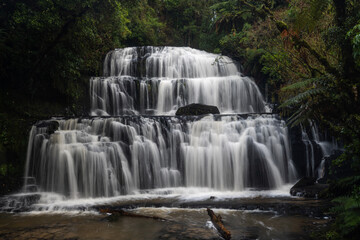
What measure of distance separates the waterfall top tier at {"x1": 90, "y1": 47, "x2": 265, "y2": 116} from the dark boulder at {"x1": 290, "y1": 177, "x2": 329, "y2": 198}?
24.1 feet

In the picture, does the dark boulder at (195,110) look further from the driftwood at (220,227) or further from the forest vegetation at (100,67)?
the driftwood at (220,227)

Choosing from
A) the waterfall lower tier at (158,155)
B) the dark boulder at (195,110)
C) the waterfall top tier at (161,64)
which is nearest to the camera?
the waterfall lower tier at (158,155)

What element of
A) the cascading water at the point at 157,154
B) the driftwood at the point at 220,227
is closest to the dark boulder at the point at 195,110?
the cascading water at the point at 157,154

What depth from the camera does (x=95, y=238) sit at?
593 centimetres

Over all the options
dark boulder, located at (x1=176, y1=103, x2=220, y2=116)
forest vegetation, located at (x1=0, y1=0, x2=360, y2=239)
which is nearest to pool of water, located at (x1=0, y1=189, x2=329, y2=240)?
forest vegetation, located at (x1=0, y1=0, x2=360, y2=239)

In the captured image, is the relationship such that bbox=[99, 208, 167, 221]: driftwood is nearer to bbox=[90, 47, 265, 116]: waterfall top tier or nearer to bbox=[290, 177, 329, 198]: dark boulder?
bbox=[290, 177, 329, 198]: dark boulder

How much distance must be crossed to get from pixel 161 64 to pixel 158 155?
9.15 meters

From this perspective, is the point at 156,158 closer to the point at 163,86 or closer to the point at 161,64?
the point at 163,86

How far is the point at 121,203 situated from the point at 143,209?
104cm

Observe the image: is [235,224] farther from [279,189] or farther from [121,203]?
[279,189]

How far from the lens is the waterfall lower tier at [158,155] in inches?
399

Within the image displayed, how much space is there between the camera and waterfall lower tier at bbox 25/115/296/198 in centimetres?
1012

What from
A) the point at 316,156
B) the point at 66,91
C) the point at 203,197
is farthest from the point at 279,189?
the point at 66,91

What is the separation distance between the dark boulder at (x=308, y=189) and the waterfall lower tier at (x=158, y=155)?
4.31 ft
